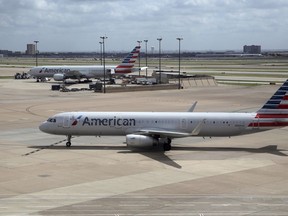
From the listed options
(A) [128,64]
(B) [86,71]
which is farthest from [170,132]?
(B) [86,71]

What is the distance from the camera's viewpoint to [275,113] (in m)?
47.2

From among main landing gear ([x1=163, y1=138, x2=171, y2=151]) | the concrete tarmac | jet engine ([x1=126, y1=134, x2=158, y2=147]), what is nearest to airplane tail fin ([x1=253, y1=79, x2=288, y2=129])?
the concrete tarmac

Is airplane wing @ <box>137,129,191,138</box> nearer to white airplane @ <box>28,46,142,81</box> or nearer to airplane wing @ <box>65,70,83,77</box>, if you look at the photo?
white airplane @ <box>28,46,142,81</box>

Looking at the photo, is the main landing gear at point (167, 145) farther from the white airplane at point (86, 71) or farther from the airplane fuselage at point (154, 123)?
the white airplane at point (86, 71)

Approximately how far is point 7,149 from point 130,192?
1994 cm

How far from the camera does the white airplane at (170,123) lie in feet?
154

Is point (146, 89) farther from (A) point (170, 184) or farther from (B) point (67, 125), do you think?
(A) point (170, 184)

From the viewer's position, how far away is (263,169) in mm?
39500

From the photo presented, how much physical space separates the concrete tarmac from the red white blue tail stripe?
273 centimetres

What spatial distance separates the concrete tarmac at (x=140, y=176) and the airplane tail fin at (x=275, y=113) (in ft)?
9.22

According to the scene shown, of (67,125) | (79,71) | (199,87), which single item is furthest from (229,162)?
(79,71)

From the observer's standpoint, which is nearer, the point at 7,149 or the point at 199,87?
the point at 7,149

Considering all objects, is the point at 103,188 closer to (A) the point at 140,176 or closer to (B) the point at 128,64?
(A) the point at 140,176

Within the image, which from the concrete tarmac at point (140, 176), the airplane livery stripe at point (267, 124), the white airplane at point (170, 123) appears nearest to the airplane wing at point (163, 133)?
the white airplane at point (170, 123)
